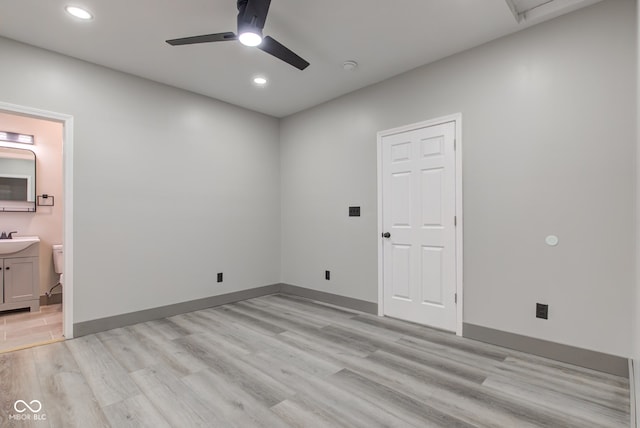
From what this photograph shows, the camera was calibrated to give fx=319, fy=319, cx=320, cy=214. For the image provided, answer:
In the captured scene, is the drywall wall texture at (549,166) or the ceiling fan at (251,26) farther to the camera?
the drywall wall texture at (549,166)

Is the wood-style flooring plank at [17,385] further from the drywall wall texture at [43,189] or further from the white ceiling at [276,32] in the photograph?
the white ceiling at [276,32]

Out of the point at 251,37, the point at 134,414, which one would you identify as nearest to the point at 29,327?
the point at 134,414

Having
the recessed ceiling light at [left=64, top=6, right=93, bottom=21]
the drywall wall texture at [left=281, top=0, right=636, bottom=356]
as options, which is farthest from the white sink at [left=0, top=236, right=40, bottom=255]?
the drywall wall texture at [left=281, top=0, right=636, bottom=356]

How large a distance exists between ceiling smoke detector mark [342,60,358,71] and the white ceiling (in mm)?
59

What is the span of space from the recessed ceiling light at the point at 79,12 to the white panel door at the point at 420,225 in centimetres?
298

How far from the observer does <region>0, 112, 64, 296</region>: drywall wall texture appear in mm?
4254

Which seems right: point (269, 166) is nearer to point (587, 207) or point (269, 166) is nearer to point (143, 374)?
point (143, 374)

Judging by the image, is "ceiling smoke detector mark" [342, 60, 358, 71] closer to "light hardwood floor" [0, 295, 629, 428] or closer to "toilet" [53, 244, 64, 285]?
"light hardwood floor" [0, 295, 629, 428]

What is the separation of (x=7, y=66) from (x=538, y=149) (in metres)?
4.71

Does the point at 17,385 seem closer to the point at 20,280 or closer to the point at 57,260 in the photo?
the point at 20,280

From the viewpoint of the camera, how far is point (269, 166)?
5012mm

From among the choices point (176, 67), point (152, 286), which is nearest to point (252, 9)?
point (176, 67)

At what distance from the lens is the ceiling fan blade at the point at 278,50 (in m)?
2.36

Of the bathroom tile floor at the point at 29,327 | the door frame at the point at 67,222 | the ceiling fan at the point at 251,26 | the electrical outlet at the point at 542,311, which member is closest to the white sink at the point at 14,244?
the bathroom tile floor at the point at 29,327
